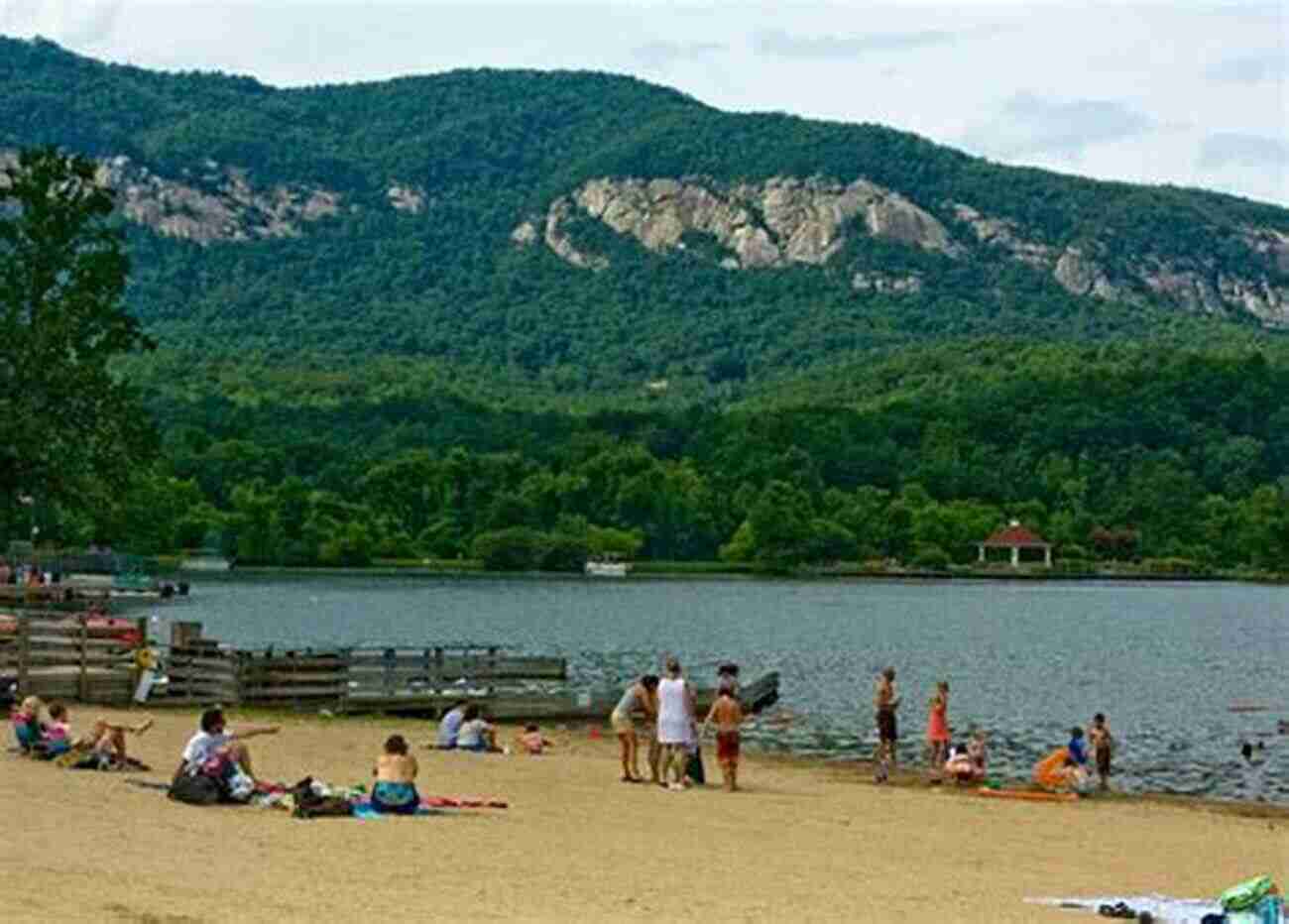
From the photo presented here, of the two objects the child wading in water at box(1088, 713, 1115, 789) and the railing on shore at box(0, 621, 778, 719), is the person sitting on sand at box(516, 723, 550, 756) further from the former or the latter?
the child wading in water at box(1088, 713, 1115, 789)

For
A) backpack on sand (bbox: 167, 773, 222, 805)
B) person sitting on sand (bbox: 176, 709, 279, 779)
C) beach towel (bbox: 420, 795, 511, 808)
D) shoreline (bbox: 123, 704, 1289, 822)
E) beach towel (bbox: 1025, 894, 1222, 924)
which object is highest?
person sitting on sand (bbox: 176, 709, 279, 779)

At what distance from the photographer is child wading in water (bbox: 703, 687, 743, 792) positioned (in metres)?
33.0

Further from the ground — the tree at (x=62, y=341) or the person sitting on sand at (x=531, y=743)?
the tree at (x=62, y=341)

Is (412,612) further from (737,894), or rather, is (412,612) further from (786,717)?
(737,894)

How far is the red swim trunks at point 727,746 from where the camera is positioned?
33.2m

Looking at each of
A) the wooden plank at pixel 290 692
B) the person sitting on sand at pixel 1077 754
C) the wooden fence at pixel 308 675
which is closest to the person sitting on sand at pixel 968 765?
the person sitting on sand at pixel 1077 754

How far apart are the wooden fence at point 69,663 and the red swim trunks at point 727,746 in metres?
14.5

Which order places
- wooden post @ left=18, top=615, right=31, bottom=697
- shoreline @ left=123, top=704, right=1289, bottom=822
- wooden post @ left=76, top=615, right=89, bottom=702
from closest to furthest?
shoreline @ left=123, top=704, right=1289, bottom=822, wooden post @ left=18, top=615, right=31, bottom=697, wooden post @ left=76, top=615, right=89, bottom=702

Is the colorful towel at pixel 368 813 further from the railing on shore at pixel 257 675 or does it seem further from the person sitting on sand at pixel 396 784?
the railing on shore at pixel 257 675

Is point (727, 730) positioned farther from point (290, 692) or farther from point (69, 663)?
point (69, 663)

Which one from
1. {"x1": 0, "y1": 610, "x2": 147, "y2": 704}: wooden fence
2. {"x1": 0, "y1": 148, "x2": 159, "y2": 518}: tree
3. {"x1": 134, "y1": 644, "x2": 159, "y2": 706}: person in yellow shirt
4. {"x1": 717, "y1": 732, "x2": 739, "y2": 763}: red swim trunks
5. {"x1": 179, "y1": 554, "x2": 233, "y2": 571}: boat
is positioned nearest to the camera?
{"x1": 717, "y1": 732, "x2": 739, "y2": 763}: red swim trunks

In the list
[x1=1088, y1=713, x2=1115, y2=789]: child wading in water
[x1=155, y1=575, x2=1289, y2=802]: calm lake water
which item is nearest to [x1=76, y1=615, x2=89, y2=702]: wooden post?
[x1=155, y1=575, x2=1289, y2=802]: calm lake water

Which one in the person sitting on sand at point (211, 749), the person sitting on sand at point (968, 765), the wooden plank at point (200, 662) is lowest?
the person sitting on sand at point (968, 765)

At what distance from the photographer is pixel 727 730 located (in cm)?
3328
